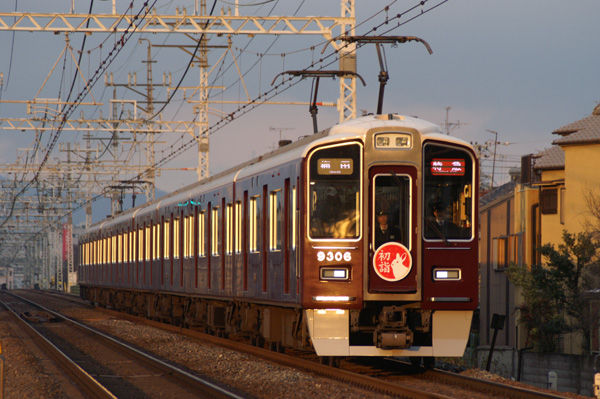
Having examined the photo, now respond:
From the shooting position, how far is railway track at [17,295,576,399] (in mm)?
12672

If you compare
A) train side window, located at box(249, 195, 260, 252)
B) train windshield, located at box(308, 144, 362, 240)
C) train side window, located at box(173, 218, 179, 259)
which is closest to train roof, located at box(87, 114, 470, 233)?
train windshield, located at box(308, 144, 362, 240)

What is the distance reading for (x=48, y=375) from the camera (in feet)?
55.7

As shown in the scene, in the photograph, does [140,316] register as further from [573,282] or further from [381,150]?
[381,150]

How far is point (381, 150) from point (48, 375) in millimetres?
6449

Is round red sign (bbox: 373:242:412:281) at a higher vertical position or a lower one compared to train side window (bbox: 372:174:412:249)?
lower

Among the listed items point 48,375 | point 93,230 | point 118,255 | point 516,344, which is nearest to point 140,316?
point 118,255

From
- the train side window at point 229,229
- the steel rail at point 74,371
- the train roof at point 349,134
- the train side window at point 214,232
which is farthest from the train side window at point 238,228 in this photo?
the steel rail at point 74,371

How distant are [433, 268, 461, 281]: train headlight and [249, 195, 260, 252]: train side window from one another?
4.07 meters

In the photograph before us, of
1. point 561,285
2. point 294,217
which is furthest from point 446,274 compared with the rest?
point 561,285

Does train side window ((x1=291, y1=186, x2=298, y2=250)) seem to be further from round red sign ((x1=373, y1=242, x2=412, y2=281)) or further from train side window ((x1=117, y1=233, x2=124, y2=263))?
train side window ((x1=117, y1=233, x2=124, y2=263))

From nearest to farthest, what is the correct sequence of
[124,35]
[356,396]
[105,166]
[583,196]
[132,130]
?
[356,396], [124,35], [583,196], [132,130], [105,166]

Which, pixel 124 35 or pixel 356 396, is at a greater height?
pixel 124 35

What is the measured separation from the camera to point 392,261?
14.4 m

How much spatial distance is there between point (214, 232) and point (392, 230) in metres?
7.73
